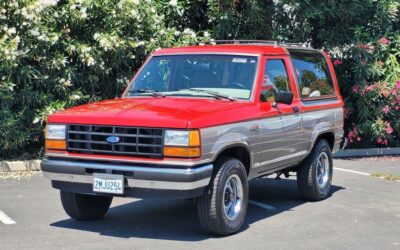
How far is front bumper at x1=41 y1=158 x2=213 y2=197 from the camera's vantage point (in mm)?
6160

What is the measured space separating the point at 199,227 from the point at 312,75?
111 inches

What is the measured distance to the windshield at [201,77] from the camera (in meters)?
7.38

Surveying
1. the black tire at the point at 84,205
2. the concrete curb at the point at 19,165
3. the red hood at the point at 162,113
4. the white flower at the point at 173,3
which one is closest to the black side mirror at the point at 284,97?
the red hood at the point at 162,113

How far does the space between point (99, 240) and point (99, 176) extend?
648mm

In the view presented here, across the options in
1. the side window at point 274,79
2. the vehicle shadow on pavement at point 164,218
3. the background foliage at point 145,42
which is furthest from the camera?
the background foliage at point 145,42

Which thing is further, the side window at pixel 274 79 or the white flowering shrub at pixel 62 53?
the white flowering shrub at pixel 62 53

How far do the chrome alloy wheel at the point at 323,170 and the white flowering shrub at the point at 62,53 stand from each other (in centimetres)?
425

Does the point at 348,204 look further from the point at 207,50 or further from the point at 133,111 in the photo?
the point at 133,111

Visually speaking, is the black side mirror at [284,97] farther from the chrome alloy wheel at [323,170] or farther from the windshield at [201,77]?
the chrome alloy wheel at [323,170]

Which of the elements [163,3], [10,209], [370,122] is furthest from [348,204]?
[163,3]

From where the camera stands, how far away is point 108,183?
6391mm

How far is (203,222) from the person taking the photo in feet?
21.5

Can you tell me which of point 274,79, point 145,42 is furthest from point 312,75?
point 145,42

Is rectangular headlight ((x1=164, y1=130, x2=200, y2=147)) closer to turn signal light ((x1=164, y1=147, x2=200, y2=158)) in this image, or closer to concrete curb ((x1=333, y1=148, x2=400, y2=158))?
turn signal light ((x1=164, y1=147, x2=200, y2=158))
